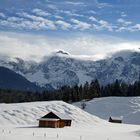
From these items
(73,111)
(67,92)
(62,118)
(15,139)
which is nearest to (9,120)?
(62,118)

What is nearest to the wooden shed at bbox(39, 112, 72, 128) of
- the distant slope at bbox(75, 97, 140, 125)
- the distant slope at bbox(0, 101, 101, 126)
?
the distant slope at bbox(0, 101, 101, 126)

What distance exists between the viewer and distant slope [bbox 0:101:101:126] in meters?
104

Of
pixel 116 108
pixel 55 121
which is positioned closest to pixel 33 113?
pixel 55 121

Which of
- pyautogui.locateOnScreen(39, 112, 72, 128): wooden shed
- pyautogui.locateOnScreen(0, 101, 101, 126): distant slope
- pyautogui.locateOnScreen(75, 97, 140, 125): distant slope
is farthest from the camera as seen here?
pyautogui.locateOnScreen(75, 97, 140, 125): distant slope

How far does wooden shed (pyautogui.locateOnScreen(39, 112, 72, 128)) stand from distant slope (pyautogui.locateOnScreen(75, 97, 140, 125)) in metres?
45.0

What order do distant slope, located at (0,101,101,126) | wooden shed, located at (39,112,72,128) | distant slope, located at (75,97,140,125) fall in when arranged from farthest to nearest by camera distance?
1. distant slope, located at (75,97,140,125)
2. distant slope, located at (0,101,101,126)
3. wooden shed, located at (39,112,72,128)

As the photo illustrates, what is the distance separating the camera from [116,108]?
165250 mm

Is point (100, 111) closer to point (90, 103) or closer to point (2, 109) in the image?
point (90, 103)

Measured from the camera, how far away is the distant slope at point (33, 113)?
104444 mm

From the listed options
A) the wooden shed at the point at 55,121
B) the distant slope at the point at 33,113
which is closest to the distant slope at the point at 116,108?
the distant slope at the point at 33,113

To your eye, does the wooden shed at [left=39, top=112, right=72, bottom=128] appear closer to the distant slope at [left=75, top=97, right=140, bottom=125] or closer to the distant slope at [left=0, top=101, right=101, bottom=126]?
the distant slope at [left=0, top=101, right=101, bottom=126]

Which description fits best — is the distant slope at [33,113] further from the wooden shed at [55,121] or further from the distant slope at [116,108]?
the distant slope at [116,108]

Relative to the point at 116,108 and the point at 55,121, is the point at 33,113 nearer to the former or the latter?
the point at 55,121

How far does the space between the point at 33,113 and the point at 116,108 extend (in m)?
59.9
